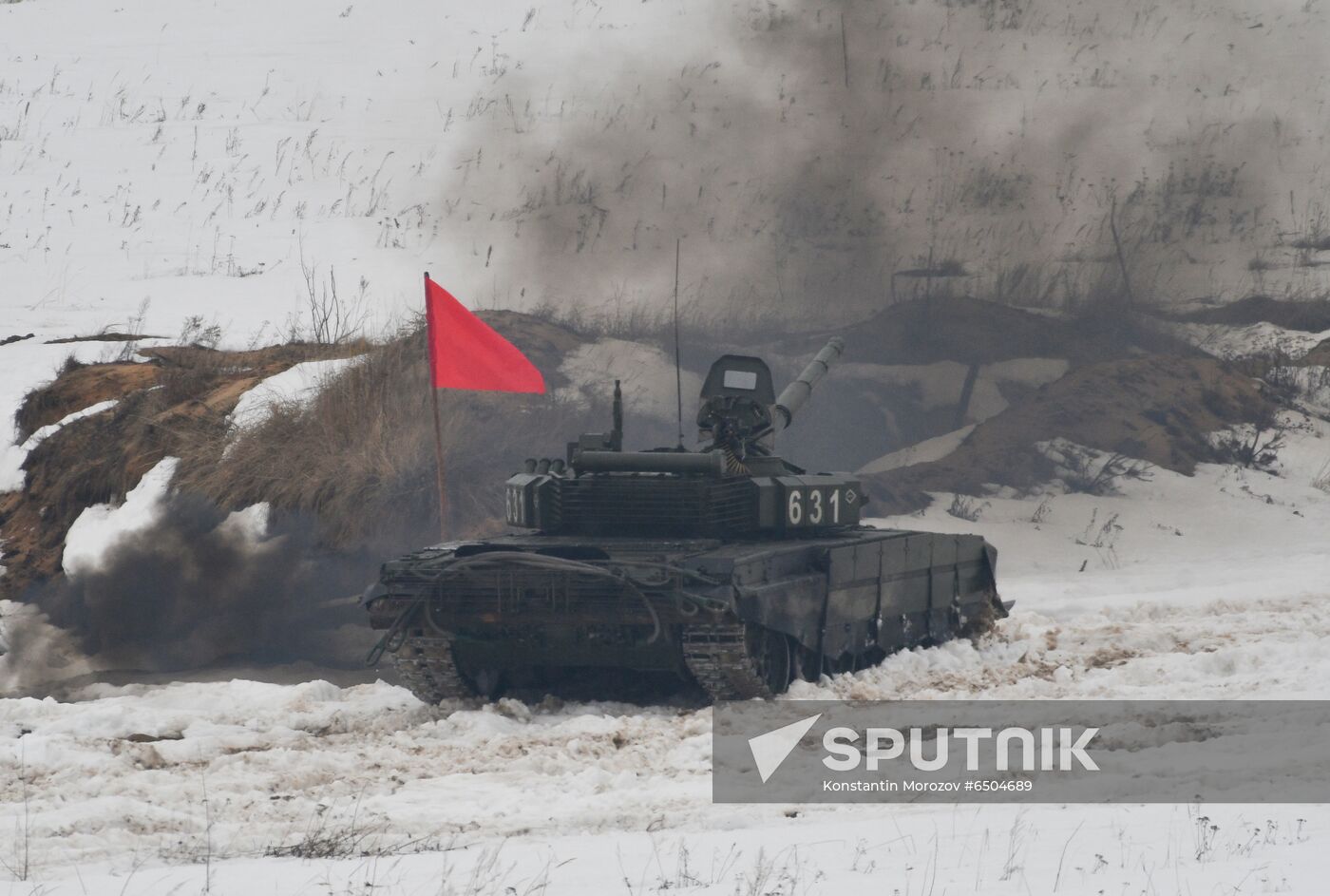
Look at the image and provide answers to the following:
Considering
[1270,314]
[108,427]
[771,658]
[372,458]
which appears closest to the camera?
[771,658]

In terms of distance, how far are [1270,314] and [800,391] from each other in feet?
42.2

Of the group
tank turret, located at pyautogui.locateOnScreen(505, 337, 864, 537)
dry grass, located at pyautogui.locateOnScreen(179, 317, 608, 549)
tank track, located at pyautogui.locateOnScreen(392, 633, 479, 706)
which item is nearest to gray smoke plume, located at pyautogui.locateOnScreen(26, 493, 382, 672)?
dry grass, located at pyautogui.locateOnScreen(179, 317, 608, 549)

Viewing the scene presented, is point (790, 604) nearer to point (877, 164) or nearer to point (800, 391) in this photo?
point (800, 391)

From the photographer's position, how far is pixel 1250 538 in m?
19.5

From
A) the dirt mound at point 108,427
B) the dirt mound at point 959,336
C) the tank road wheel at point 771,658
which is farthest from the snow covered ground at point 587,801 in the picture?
the dirt mound at point 959,336

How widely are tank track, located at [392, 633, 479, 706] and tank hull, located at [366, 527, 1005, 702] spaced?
11mm

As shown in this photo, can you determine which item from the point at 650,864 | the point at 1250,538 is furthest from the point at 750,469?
the point at 1250,538

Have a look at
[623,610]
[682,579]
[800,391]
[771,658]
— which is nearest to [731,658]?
[682,579]

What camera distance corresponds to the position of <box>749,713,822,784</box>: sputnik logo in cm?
891

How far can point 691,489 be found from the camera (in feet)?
39.7

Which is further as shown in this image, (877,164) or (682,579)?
(877,164)

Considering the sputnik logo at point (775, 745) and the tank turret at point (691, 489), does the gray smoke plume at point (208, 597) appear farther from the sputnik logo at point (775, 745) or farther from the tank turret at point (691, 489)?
the sputnik logo at point (775, 745)

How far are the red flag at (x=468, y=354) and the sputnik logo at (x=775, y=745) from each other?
508 centimetres

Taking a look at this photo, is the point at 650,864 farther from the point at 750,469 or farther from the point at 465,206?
Answer: the point at 465,206
